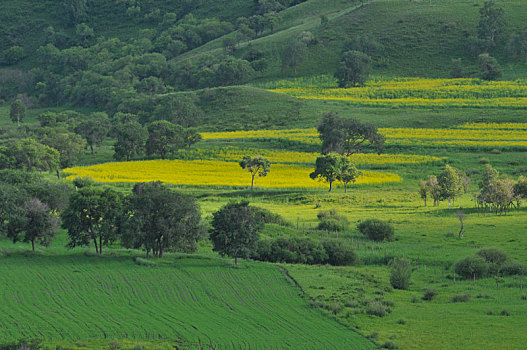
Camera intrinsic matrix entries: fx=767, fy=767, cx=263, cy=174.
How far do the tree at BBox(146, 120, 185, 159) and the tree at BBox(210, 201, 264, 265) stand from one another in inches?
2674

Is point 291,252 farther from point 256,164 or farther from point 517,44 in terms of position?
point 517,44

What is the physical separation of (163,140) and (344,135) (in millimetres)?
30584

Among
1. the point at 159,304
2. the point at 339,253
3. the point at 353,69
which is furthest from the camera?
the point at 353,69

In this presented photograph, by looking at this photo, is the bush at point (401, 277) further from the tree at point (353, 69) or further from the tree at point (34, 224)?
the tree at point (353, 69)

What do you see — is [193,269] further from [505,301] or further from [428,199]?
[428,199]

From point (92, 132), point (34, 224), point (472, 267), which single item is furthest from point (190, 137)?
point (472, 267)

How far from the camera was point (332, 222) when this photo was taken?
75.7 meters

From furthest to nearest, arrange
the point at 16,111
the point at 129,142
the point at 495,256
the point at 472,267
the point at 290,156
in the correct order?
1. the point at 16,111
2. the point at 129,142
3. the point at 290,156
4. the point at 495,256
5. the point at 472,267

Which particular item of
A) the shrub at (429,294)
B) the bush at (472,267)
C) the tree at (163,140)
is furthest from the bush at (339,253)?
the tree at (163,140)

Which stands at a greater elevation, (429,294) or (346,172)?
(346,172)

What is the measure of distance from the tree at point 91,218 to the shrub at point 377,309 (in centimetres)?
2321

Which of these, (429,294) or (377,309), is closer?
(377,309)

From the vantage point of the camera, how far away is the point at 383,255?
65.6 metres

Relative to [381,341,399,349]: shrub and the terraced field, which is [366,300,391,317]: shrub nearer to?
the terraced field
